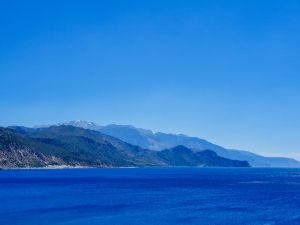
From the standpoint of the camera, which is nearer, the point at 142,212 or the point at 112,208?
the point at 142,212

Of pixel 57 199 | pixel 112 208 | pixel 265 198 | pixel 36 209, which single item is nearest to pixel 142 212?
pixel 112 208

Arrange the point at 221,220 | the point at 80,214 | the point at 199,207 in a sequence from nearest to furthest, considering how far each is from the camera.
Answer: the point at 221,220
the point at 80,214
the point at 199,207

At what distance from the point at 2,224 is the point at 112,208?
38.1 meters

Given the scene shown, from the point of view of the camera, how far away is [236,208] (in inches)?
5167

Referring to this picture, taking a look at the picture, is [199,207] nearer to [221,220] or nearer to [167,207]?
[167,207]

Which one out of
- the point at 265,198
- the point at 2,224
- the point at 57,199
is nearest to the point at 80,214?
the point at 2,224

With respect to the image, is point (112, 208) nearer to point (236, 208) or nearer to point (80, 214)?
point (80, 214)

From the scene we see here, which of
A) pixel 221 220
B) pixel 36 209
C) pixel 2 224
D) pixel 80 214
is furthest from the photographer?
pixel 36 209

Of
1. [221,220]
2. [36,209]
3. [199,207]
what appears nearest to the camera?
[221,220]

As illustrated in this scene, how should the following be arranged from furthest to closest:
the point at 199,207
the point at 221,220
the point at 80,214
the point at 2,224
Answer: the point at 199,207 → the point at 80,214 → the point at 221,220 → the point at 2,224

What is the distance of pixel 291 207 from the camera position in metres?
136

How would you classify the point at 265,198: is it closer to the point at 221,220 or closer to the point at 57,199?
the point at 221,220

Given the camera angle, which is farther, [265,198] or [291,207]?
[265,198]

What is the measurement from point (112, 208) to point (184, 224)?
1331 inches
